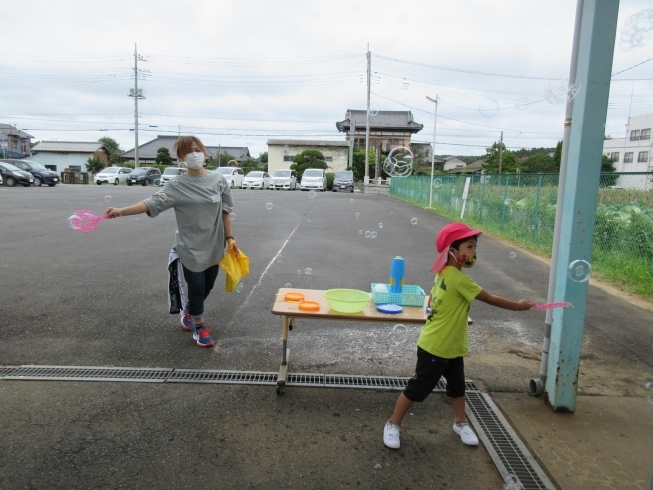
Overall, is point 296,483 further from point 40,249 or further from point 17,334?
point 40,249

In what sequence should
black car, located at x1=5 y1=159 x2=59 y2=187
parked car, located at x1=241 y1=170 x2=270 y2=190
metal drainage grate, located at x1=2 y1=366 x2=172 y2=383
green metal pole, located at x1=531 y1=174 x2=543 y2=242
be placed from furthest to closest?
1. parked car, located at x1=241 y1=170 x2=270 y2=190
2. black car, located at x1=5 y1=159 x2=59 y2=187
3. green metal pole, located at x1=531 y1=174 x2=543 y2=242
4. metal drainage grate, located at x1=2 y1=366 x2=172 y2=383

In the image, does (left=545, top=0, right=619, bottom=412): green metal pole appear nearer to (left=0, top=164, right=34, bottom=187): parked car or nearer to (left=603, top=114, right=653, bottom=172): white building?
(left=0, top=164, right=34, bottom=187): parked car

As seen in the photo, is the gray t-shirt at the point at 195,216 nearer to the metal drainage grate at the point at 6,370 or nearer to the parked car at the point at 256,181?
the metal drainage grate at the point at 6,370

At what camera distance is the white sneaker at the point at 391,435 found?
278 cm

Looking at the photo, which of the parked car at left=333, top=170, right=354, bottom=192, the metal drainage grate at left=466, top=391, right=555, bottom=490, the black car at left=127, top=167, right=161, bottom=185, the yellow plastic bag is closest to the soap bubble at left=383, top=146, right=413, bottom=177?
the yellow plastic bag

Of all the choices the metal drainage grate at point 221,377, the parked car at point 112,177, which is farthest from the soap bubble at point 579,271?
the parked car at point 112,177

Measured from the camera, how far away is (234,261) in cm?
414

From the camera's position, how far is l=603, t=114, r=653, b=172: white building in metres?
39.8

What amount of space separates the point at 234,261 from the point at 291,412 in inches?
58.7

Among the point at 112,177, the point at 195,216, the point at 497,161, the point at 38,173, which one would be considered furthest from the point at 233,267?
the point at 497,161

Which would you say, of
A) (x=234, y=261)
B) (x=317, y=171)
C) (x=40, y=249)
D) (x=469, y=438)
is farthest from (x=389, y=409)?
(x=317, y=171)

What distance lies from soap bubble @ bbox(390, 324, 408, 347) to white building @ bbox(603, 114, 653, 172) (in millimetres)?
42361

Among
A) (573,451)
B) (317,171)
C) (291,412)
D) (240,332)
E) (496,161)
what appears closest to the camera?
(573,451)

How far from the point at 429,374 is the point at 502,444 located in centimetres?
66
